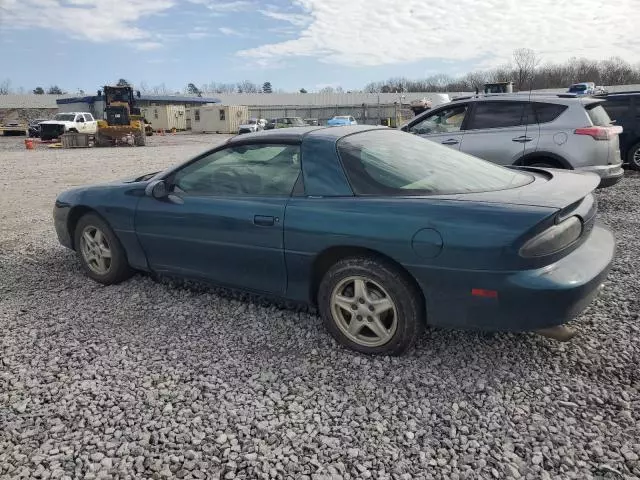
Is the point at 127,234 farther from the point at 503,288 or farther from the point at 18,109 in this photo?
the point at 18,109

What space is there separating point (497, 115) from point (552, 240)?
17.3 feet

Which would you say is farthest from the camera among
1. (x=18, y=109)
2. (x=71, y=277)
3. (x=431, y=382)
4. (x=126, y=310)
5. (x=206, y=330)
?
(x=18, y=109)

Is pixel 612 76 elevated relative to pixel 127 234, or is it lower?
elevated

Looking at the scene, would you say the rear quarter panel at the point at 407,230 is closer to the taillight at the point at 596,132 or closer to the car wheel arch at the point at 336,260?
the car wheel arch at the point at 336,260

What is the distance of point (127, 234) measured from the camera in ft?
14.1

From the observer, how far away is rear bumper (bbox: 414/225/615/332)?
2697mm

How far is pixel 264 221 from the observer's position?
3.44 metres

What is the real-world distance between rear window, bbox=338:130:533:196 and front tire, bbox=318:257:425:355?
500mm

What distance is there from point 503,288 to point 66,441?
2.37 meters

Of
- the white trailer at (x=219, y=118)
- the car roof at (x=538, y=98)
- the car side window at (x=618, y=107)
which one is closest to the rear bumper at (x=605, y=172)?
the car roof at (x=538, y=98)

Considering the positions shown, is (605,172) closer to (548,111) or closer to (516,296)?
(548,111)

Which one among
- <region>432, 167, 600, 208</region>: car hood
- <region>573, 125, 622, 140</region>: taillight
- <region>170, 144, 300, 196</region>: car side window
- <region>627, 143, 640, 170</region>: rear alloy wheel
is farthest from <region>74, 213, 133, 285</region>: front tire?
<region>627, 143, 640, 170</region>: rear alloy wheel

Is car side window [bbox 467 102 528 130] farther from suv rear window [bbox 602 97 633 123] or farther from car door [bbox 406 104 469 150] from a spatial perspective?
suv rear window [bbox 602 97 633 123]

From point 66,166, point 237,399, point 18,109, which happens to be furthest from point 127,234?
point 18,109
